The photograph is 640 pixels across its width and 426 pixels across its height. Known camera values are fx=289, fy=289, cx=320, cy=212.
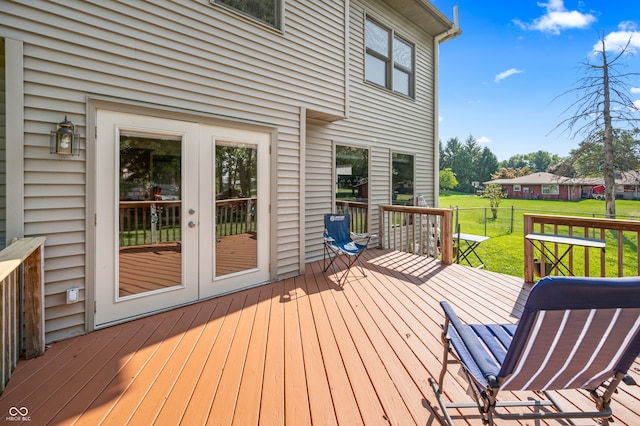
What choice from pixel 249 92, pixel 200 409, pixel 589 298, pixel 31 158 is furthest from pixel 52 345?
pixel 589 298

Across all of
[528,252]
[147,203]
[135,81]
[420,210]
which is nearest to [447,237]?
[420,210]

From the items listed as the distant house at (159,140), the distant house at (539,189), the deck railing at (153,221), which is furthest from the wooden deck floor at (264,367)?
the distant house at (539,189)

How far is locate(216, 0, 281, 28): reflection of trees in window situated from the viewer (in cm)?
377

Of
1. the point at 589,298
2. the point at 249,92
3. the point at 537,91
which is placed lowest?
the point at 589,298

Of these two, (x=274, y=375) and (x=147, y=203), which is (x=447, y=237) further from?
(x=147, y=203)

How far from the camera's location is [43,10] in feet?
8.16

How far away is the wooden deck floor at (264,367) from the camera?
5.66 ft

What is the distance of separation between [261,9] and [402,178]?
15.6 feet

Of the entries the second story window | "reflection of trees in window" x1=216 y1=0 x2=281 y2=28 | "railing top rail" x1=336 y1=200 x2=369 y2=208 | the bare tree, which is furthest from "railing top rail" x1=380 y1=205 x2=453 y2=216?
the bare tree

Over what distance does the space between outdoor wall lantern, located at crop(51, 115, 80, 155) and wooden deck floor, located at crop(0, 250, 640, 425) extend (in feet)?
5.54

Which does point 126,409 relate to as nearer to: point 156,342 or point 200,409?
point 200,409

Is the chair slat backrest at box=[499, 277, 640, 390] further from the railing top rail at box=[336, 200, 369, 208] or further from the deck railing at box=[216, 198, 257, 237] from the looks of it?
the railing top rail at box=[336, 200, 369, 208]

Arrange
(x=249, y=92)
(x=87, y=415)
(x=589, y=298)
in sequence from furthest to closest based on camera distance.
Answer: (x=249, y=92) → (x=87, y=415) → (x=589, y=298)

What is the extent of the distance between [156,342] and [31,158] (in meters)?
1.89
